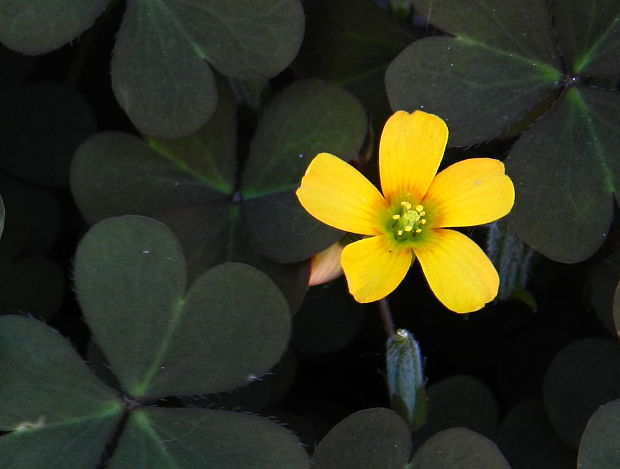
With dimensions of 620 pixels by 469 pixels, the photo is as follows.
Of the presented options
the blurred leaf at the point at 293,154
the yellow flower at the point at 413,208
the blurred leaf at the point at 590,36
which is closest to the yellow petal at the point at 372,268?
the yellow flower at the point at 413,208

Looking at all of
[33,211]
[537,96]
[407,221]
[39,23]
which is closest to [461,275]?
[407,221]

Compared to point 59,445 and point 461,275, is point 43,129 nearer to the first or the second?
point 59,445

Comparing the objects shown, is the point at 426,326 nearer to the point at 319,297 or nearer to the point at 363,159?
the point at 319,297

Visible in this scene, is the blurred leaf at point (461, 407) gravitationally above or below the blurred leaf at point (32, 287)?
above

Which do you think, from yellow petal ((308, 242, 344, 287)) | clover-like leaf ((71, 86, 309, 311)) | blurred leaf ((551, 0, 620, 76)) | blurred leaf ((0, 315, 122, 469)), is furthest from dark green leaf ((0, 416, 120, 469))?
blurred leaf ((551, 0, 620, 76))

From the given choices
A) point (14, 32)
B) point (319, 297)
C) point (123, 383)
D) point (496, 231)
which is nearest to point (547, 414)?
point (496, 231)

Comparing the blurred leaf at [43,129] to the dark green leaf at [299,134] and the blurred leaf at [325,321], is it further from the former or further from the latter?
the blurred leaf at [325,321]

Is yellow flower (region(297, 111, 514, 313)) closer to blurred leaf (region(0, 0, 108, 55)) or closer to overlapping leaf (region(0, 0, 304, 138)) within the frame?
overlapping leaf (region(0, 0, 304, 138))
